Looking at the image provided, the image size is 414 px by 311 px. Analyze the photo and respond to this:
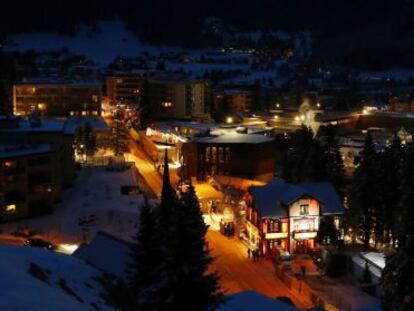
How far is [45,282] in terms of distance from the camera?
16.0 m

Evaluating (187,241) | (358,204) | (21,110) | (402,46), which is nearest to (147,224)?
(187,241)

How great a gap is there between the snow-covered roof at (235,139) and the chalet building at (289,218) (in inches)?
553

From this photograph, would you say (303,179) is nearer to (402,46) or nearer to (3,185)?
(3,185)

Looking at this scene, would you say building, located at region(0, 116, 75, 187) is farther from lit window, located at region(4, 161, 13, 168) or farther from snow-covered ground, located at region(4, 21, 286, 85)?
snow-covered ground, located at region(4, 21, 286, 85)

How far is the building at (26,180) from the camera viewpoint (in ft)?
109

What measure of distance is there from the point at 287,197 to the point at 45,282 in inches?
597

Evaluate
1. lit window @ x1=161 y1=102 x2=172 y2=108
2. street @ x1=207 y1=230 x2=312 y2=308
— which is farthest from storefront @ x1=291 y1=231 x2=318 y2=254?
lit window @ x1=161 y1=102 x2=172 y2=108

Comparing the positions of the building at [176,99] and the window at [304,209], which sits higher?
the building at [176,99]

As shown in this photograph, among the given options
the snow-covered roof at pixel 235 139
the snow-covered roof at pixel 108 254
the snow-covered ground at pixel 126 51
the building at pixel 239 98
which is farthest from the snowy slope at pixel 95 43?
the snow-covered roof at pixel 108 254

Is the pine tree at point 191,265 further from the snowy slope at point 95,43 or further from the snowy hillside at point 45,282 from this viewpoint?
the snowy slope at point 95,43

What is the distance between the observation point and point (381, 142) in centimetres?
5144

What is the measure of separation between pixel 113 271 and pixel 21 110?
52.9 m

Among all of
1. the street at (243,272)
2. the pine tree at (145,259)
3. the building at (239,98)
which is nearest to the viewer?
the pine tree at (145,259)

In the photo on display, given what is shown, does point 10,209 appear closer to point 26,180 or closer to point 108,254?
point 26,180
